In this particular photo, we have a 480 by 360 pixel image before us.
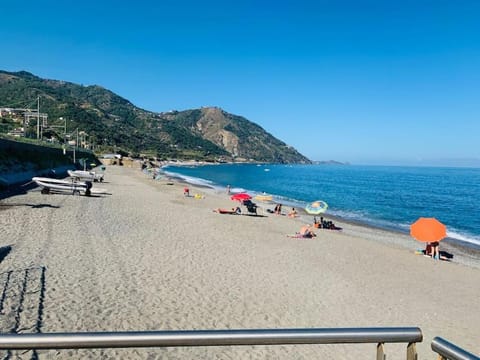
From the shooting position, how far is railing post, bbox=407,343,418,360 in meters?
1.77

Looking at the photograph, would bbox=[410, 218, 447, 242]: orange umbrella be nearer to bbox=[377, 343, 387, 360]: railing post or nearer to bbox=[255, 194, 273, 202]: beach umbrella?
bbox=[377, 343, 387, 360]: railing post

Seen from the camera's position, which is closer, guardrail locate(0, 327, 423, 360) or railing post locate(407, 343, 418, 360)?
guardrail locate(0, 327, 423, 360)

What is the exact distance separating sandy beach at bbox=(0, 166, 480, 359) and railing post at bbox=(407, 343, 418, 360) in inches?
101

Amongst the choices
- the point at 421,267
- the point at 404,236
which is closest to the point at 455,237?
the point at 404,236

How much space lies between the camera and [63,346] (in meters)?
1.50

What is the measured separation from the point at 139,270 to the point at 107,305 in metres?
2.69

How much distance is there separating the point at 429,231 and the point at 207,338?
55.2 feet

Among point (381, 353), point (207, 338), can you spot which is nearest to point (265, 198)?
point (381, 353)

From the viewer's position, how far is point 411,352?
179cm

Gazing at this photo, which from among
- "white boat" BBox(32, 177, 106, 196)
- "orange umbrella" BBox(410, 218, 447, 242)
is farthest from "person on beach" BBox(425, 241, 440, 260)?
"white boat" BBox(32, 177, 106, 196)

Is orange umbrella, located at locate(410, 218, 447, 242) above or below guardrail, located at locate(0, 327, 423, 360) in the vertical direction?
below

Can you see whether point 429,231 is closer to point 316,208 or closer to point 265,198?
point 316,208

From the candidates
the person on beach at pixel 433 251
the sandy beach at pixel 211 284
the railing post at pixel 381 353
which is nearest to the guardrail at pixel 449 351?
the railing post at pixel 381 353

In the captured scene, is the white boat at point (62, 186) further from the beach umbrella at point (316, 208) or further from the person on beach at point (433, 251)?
the person on beach at point (433, 251)
